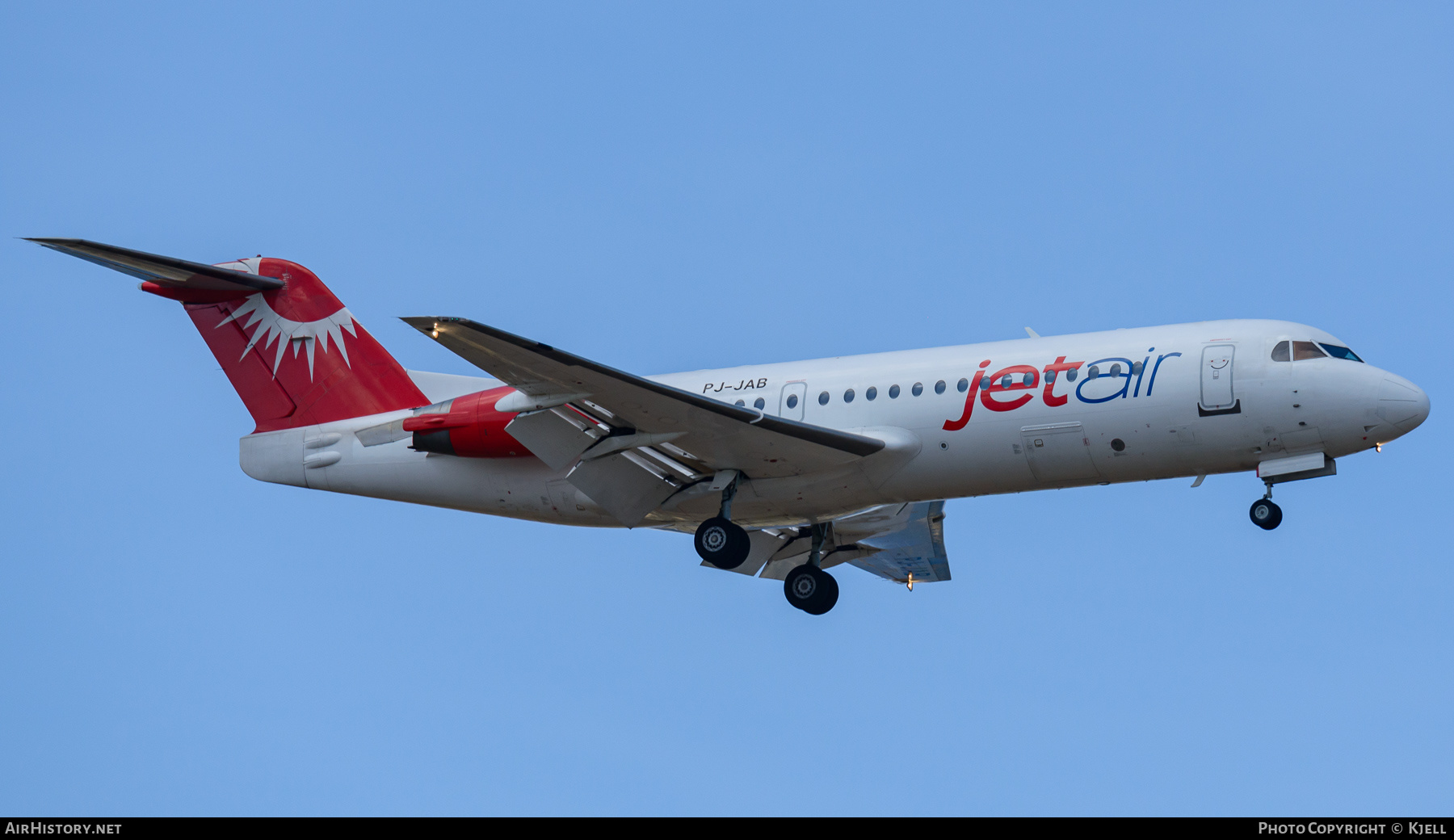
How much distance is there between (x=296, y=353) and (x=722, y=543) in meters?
8.24

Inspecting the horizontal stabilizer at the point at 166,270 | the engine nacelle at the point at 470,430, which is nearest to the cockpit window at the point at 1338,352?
the engine nacelle at the point at 470,430

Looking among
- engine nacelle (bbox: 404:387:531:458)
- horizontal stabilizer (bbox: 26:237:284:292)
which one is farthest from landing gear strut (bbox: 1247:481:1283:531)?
horizontal stabilizer (bbox: 26:237:284:292)

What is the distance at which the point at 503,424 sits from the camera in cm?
2294

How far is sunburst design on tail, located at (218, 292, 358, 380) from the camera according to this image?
25688 millimetres

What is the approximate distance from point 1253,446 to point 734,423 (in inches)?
276

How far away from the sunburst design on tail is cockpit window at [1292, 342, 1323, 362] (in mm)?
14530

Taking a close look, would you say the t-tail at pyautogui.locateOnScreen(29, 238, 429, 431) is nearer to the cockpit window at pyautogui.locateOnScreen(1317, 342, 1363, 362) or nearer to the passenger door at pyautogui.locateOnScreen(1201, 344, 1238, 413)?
the passenger door at pyautogui.locateOnScreen(1201, 344, 1238, 413)

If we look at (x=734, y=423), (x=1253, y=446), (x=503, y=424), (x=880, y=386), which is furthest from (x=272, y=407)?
(x=1253, y=446)

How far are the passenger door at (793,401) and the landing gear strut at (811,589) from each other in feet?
10.3

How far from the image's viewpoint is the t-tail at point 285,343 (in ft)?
83.1

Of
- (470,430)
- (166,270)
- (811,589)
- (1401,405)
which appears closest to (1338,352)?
(1401,405)

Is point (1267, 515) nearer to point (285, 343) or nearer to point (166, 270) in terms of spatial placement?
point (285, 343)

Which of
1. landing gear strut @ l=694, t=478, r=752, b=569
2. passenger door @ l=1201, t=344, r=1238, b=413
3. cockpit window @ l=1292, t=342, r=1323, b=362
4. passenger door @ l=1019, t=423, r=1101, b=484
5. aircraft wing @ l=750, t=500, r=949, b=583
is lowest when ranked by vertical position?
landing gear strut @ l=694, t=478, r=752, b=569
